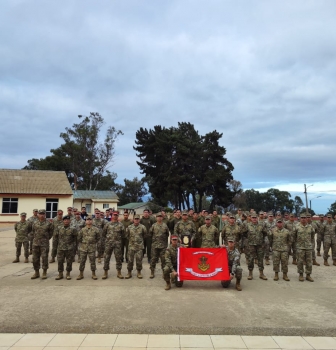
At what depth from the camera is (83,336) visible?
4.64 m

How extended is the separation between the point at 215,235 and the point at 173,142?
1205 inches

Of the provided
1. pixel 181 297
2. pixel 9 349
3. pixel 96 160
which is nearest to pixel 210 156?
pixel 96 160

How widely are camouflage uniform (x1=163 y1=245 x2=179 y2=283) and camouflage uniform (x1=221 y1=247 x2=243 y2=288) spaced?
1228 mm

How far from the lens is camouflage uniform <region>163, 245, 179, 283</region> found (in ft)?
23.8

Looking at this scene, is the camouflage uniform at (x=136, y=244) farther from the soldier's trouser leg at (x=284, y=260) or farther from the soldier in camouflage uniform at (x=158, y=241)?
the soldier's trouser leg at (x=284, y=260)

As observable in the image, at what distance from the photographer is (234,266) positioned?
7426mm

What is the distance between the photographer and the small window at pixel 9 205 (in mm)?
28333

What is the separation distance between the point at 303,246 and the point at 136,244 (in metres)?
4.55

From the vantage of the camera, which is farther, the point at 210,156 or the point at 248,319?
the point at 210,156

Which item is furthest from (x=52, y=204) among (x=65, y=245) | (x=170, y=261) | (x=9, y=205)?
(x=170, y=261)

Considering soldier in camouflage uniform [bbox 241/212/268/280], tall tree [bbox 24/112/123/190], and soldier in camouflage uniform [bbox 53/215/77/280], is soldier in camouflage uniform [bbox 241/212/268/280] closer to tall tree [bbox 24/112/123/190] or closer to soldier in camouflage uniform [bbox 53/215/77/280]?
soldier in camouflage uniform [bbox 53/215/77/280]

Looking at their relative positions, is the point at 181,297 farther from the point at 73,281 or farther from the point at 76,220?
the point at 76,220

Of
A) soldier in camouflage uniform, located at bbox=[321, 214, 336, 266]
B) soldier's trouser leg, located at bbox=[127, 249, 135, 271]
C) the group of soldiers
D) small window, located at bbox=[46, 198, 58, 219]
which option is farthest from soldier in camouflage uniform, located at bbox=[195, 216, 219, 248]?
small window, located at bbox=[46, 198, 58, 219]

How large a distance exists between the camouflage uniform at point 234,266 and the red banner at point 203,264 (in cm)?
12
